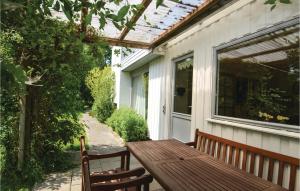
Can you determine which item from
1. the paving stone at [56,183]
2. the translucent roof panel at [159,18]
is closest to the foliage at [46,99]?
the paving stone at [56,183]

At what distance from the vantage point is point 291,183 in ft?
8.96

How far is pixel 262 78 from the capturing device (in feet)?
11.7

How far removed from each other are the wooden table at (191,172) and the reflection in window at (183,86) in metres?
2.42

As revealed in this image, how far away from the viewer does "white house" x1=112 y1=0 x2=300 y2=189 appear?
3109 mm

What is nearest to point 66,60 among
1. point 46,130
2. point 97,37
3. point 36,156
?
point 97,37

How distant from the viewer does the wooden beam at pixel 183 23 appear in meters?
3.94

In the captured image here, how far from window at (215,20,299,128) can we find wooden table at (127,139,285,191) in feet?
3.39

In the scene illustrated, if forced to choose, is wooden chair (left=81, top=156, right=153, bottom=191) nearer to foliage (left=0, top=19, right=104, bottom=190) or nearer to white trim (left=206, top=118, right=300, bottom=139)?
white trim (left=206, top=118, right=300, bottom=139)

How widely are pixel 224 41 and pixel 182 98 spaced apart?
230 cm

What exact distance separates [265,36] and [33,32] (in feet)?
10.7

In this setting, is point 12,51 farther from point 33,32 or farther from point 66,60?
point 33,32

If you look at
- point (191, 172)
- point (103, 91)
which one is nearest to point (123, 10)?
point (191, 172)

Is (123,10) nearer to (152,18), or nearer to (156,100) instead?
(152,18)

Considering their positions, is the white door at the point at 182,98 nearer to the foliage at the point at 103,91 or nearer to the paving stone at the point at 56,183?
the paving stone at the point at 56,183
